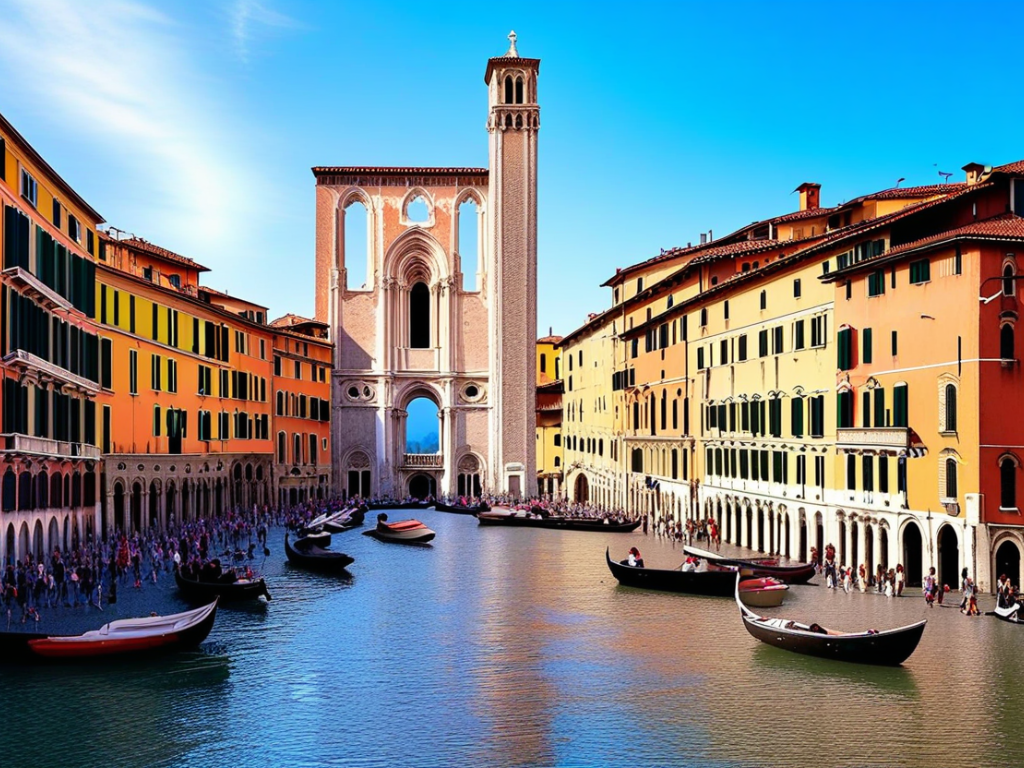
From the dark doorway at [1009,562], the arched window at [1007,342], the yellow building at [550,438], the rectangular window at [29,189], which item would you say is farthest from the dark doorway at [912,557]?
the yellow building at [550,438]

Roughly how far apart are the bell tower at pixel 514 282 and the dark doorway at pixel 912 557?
46.2 metres

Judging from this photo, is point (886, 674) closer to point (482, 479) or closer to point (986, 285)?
point (986, 285)

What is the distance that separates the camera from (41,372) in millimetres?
34312

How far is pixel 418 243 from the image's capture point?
81.2 meters

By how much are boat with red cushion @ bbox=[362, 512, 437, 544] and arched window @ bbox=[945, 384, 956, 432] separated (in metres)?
27.2

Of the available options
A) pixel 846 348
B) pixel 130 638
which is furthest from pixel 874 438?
pixel 130 638

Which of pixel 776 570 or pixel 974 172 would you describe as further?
Answer: pixel 974 172

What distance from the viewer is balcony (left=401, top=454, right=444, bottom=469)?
80.9 metres

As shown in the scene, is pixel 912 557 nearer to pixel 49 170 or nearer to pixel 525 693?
pixel 525 693

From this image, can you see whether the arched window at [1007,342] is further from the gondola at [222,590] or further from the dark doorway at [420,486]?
the dark doorway at [420,486]

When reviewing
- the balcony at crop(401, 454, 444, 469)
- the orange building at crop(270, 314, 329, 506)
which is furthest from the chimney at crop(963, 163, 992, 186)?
the balcony at crop(401, 454, 444, 469)

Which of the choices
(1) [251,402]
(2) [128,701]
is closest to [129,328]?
(1) [251,402]

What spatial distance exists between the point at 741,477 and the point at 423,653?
2214 cm

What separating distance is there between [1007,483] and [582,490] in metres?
52.9
